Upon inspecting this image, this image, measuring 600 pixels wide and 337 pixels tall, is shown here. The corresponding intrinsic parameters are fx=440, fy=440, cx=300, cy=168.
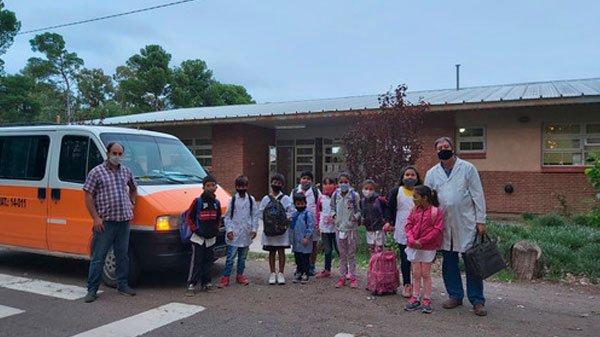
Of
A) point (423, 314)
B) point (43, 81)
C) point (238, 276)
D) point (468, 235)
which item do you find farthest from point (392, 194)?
point (43, 81)

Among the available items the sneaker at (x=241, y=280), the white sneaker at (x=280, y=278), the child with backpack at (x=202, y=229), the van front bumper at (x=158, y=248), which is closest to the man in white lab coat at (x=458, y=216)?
the white sneaker at (x=280, y=278)

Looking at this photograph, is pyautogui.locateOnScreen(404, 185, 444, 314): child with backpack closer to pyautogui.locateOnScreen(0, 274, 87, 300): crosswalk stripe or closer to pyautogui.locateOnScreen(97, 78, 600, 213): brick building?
pyautogui.locateOnScreen(0, 274, 87, 300): crosswalk stripe

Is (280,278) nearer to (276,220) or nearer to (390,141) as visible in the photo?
(276,220)

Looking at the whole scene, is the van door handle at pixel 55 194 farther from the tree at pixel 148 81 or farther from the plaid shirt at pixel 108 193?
the tree at pixel 148 81

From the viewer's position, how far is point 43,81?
135 ft

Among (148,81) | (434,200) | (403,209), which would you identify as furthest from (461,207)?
(148,81)

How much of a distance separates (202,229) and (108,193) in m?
1.19

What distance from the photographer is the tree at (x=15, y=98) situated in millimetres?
23422

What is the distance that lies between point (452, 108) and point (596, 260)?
5.90 metres

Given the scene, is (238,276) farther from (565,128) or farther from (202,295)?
(565,128)

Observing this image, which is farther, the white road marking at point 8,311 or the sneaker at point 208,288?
the sneaker at point 208,288

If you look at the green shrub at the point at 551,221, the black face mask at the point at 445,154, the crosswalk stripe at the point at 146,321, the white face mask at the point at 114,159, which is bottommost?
the crosswalk stripe at the point at 146,321

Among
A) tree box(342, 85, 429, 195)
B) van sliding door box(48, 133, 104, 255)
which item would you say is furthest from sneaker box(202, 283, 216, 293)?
tree box(342, 85, 429, 195)

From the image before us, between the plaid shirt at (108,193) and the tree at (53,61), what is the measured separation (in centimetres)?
3603
